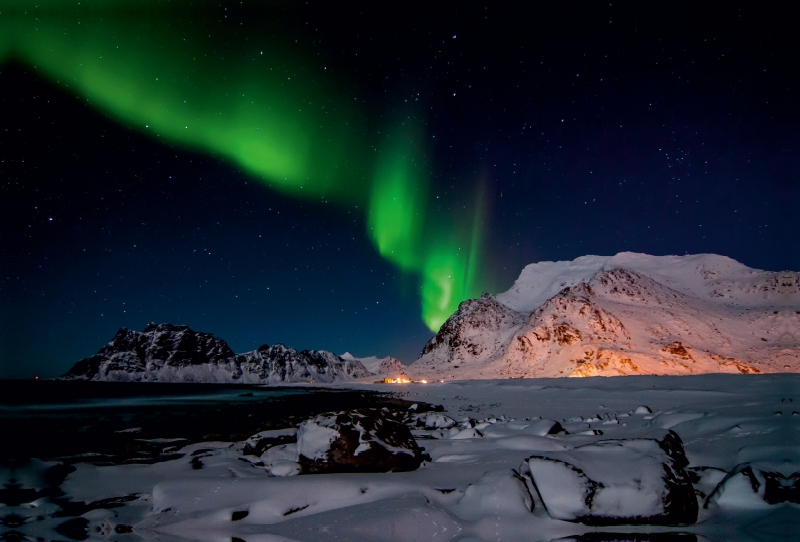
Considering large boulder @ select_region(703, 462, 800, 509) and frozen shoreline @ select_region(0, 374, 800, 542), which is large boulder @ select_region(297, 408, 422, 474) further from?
large boulder @ select_region(703, 462, 800, 509)

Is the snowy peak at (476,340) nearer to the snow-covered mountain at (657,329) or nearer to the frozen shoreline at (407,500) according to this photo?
the snow-covered mountain at (657,329)

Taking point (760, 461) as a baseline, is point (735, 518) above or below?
below

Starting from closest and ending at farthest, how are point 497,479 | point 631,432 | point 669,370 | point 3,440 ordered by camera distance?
point 497,479 < point 631,432 < point 3,440 < point 669,370

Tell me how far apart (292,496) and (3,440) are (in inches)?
595

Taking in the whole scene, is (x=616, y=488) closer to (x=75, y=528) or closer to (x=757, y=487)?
(x=757, y=487)

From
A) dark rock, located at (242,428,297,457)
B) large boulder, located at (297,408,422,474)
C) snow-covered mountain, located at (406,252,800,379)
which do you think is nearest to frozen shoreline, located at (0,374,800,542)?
large boulder, located at (297,408,422,474)

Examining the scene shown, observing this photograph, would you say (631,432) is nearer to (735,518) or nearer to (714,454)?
(714,454)

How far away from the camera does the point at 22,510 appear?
5.71m

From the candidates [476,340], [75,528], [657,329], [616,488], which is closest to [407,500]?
[616,488]

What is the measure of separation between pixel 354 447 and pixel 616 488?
3.97 meters

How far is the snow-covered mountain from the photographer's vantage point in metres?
102

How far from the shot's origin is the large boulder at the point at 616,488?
4352 mm

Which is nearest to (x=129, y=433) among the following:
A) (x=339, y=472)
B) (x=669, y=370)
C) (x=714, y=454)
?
(x=339, y=472)

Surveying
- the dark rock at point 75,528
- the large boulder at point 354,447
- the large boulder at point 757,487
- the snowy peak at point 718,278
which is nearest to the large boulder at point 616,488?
the large boulder at point 757,487
